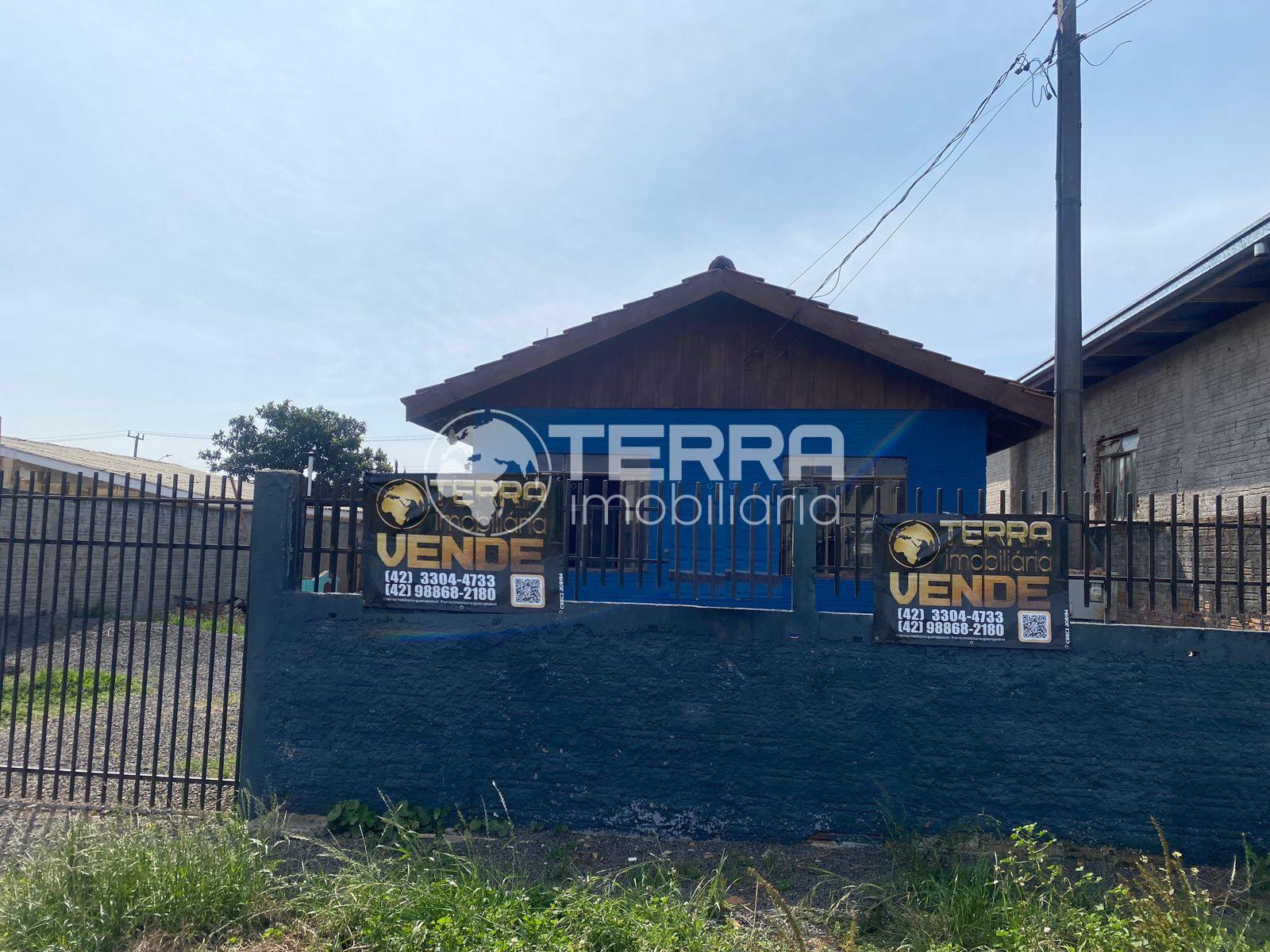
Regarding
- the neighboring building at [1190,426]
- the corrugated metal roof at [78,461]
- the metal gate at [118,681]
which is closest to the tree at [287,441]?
the corrugated metal roof at [78,461]

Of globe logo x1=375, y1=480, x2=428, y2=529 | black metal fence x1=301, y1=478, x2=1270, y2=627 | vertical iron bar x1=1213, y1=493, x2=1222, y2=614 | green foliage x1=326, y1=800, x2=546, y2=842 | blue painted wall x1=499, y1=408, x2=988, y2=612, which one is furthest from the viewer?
blue painted wall x1=499, y1=408, x2=988, y2=612

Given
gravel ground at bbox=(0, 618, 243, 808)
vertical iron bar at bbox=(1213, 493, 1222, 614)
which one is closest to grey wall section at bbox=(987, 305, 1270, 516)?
vertical iron bar at bbox=(1213, 493, 1222, 614)

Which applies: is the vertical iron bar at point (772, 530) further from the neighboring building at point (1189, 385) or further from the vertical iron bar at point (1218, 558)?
the neighboring building at point (1189, 385)

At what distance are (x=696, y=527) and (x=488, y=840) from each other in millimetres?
2322

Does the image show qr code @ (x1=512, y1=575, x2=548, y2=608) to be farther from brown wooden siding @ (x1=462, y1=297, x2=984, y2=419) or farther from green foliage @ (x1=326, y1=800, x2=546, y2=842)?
brown wooden siding @ (x1=462, y1=297, x2=984, y2=419)

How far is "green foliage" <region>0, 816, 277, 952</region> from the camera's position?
13.2 ft

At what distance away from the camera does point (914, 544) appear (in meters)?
5.38

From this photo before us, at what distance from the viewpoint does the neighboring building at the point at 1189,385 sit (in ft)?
27.4

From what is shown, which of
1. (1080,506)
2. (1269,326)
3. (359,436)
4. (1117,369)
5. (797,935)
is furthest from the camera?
(359,436)

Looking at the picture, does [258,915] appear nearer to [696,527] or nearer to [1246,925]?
[696,527]

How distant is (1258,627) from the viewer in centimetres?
571

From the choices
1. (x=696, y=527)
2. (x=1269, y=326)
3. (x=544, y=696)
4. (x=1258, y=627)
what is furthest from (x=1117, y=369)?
(x=544, y=696)

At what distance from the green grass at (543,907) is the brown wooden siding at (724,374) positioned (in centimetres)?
591

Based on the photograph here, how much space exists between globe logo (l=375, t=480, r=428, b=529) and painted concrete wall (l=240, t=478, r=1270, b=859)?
596 mm
